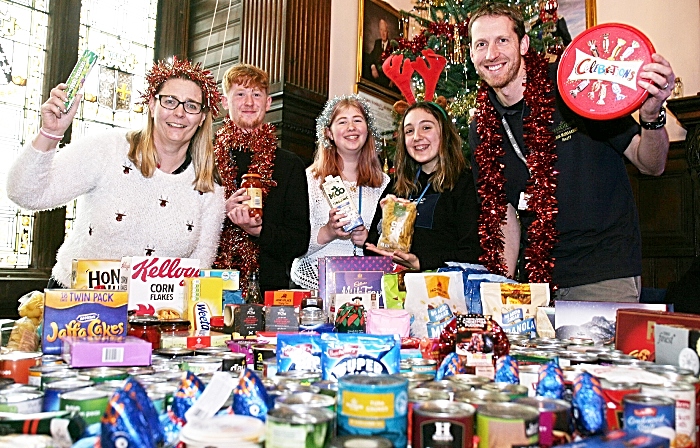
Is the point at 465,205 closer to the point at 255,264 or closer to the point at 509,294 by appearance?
the point at 509,294

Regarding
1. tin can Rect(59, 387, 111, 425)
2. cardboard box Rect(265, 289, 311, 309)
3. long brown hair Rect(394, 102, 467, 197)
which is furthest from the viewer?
long brown hair Rect(394, 102, 467, 197)

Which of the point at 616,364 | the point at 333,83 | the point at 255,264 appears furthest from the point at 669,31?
the point at 616,364

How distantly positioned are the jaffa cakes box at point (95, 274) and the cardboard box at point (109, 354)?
55 cm

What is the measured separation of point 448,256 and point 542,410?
64.4 inches

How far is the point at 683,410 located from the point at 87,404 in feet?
3.01

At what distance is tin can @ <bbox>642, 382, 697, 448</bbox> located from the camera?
857mm

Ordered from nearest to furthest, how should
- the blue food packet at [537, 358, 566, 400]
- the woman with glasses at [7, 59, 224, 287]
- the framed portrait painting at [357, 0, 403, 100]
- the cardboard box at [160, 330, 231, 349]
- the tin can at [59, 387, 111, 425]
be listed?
1. the tin can at [59, 387, 111, 425]
2. the blue food packet at [537, 358, 566, 400]
3. the cardboard box at [160, 330, 231, 349]
4. the woman with glasses at [7, 59, 224, 287]
5. the framed portrait painting at [357, 0, 403, 100]

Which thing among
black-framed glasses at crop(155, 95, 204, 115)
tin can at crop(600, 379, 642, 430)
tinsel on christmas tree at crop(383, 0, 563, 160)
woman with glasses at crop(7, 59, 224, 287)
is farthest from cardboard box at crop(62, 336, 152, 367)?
tinsel on christmas tree at crop(383, 0, 563, 160)

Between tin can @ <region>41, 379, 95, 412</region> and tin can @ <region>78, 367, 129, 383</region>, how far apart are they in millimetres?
56

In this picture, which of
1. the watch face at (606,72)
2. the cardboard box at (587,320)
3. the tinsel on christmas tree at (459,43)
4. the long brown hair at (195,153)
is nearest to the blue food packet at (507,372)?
the cardboard box at (587,320)

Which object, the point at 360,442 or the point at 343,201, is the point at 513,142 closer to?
the point at 343,201

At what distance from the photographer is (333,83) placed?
219 inches

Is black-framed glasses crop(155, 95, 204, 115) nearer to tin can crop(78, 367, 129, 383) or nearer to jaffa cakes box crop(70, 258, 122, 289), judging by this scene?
jaffa cakes box crop(70, 258, 122, 289)

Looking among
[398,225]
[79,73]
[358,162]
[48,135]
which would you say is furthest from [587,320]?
[48,135]
